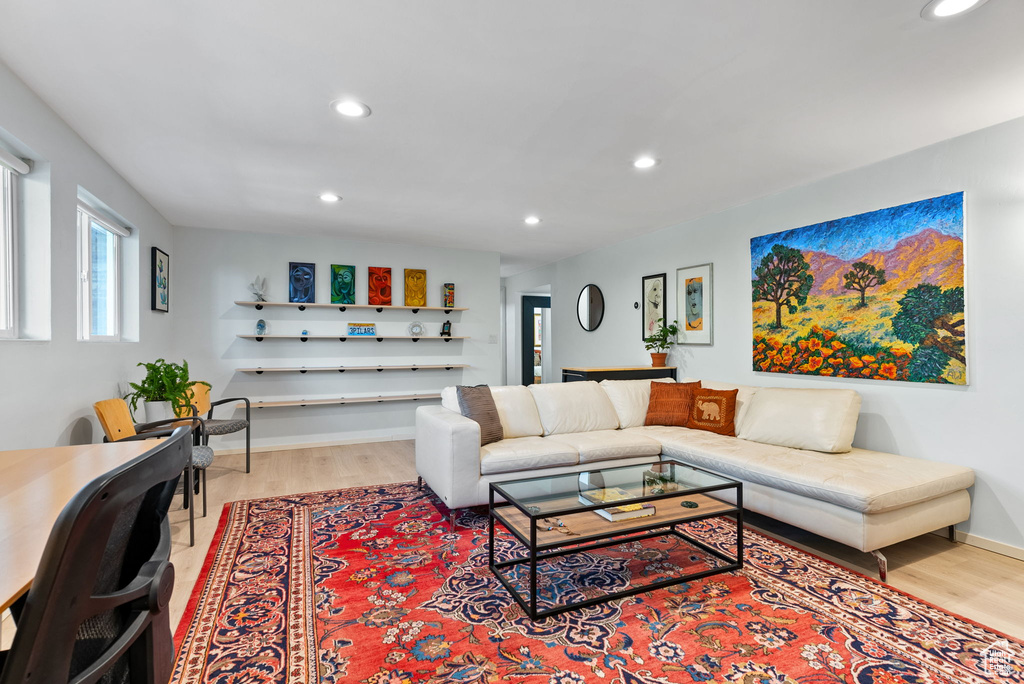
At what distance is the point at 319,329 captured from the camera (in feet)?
18.9

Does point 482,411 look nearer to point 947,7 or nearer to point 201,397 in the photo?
point 201,397

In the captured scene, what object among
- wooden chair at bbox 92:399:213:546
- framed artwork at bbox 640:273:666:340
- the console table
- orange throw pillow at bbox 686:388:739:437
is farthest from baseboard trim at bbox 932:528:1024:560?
wooden chair at bbox 92:399:213:546

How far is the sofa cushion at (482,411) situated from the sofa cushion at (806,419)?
5.98 feet

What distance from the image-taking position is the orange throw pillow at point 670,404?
4.15 m

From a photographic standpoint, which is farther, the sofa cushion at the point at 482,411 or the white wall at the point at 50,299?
the sofa cushion at the point at 482,411

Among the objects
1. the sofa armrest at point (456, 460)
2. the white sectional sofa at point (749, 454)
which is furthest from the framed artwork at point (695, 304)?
the sofa armrest at point (456, 460)

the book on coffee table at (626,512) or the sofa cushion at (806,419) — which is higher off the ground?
the sofa cushion at (806,419)

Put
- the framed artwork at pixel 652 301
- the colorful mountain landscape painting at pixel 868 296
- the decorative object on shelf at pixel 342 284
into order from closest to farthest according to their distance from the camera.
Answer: the colorful mountain landscape painting at pixel 868 296 < the framed artwork at pixel 652 301 < the decorative object on shelf at pixel 342 284

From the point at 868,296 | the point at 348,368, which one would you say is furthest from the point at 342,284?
the point at 868,296

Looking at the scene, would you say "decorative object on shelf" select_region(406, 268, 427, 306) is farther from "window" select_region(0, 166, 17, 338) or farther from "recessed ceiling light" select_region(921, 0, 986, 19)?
"recessed ceiling light" select_region(921, 0, 986, 19)

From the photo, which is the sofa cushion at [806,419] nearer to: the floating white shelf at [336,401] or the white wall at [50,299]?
the floating white shelf at [336,401]

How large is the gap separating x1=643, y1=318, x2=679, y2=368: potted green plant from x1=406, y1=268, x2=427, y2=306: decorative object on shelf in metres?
2.71

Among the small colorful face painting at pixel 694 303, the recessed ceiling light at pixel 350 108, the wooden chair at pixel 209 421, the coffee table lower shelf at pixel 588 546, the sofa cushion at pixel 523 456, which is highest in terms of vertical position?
the recessed ceiling light at pixel 350 108

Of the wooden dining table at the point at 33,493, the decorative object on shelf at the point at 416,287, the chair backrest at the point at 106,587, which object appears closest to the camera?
the chair backrest at the point at 106,587
